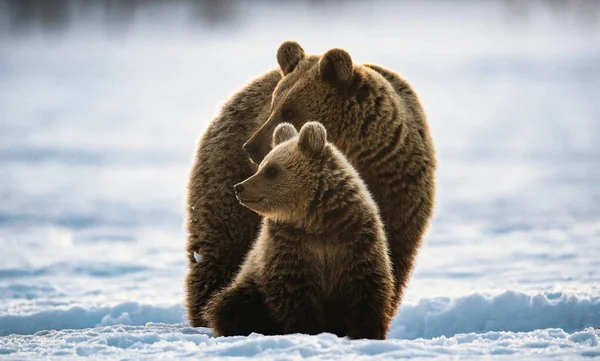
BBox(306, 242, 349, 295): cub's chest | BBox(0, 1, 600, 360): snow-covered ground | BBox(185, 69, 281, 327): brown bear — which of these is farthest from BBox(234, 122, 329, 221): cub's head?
BBox(185, 69, 281, 327): brown bear

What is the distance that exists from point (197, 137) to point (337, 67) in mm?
15884

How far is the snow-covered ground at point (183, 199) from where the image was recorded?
6770 millimetres

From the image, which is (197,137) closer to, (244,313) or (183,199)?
(183,199)

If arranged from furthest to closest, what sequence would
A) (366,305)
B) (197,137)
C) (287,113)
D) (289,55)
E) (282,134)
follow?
(197,137) < (289,55) < (287,113) < (282,134) < (366,305)

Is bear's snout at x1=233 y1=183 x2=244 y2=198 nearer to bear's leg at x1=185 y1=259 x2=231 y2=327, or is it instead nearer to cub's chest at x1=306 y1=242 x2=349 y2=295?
cub's chest at x1=306 y1=242 x2=349 y2=295

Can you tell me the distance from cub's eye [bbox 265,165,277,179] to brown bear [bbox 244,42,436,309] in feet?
1.95

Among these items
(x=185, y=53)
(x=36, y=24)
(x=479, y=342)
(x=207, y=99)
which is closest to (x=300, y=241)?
(x=479, y=342)

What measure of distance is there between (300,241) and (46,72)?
4366cm

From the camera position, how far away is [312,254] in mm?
6496

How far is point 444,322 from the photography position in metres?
8.18

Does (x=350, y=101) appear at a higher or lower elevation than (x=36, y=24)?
lower

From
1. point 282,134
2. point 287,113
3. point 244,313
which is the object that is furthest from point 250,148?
point 244,313

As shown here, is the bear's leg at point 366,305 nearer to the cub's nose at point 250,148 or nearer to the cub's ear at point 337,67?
the cub's nose at point 250,148

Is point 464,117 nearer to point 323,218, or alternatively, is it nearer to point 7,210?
point 7,210
